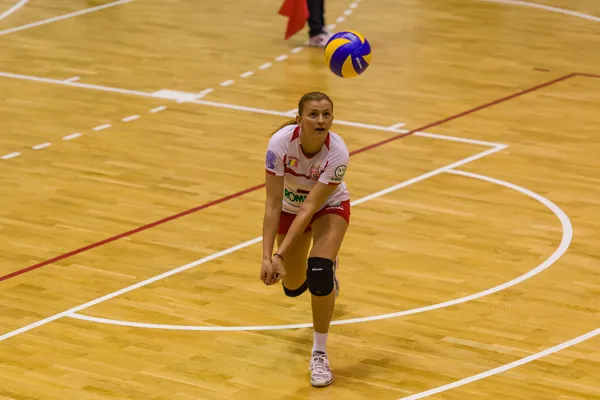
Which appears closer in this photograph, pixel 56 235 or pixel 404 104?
pixel 56 235

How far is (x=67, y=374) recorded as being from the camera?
27.4 ft

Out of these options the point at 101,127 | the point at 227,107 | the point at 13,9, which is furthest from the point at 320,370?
the point at 13,9

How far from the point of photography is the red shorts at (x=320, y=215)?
8.55m

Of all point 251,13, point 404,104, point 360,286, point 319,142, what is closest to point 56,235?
point 360,286

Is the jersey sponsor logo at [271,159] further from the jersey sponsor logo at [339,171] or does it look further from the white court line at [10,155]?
the white court line at [10,155]

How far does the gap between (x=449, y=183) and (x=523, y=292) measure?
110 inches

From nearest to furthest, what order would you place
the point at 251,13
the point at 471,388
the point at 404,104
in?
the point at 471,388, the point at 404,104, the point at 251,13

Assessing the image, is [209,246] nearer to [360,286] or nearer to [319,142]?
[360,286]

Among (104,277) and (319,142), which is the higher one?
(319,142)

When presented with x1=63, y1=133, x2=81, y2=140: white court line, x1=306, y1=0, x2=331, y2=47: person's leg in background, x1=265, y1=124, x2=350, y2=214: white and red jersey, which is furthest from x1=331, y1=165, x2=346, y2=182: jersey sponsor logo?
x1=306, y1=0, x2=331, y2=47: person's leg in background

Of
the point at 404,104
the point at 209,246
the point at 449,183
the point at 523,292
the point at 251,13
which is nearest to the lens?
the point at 523,292

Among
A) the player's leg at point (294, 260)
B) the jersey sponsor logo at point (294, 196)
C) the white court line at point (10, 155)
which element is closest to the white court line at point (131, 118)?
the white court line at point (10, 155)

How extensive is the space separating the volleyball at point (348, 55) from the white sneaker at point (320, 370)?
10.6ft

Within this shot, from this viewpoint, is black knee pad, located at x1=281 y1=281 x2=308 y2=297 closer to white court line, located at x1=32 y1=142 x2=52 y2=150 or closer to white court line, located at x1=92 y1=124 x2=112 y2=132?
white court line, located at x1=32 y1=142 x2=52 y2=150
